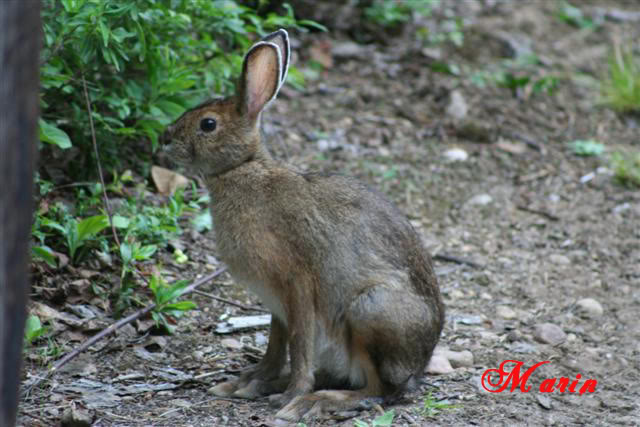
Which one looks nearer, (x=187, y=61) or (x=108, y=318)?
(x=108, y=318)

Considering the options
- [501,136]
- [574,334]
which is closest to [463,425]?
[574,334]

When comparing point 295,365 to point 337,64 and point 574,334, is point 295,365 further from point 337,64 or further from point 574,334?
point 337,64

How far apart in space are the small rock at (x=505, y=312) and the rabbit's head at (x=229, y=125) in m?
2.48

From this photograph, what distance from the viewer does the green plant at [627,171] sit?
8.74 meters

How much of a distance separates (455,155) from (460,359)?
367 cm

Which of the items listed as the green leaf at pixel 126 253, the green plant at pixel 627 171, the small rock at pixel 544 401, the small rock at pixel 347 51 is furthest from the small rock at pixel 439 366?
the small rock at pixel 347 51

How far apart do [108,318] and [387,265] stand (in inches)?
77.5

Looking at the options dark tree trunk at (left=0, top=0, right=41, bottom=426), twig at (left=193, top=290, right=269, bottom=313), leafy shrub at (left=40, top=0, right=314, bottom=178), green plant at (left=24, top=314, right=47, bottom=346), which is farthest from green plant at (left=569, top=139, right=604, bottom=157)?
dark tree trunk at (left=0, top=0, right=41, bottom=426)

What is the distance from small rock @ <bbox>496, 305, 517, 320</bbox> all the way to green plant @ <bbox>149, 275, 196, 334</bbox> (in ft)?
7.80

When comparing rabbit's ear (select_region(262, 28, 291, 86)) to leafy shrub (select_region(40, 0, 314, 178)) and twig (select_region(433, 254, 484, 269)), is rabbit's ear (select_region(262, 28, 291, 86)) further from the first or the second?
twig (select_region(433, 254, 484, 269))

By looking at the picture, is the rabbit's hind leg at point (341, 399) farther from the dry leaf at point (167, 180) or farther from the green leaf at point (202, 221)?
the dry leaf at point (167, 180)

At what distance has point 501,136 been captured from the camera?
9.52 metres

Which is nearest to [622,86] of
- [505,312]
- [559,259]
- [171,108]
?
[559,259]

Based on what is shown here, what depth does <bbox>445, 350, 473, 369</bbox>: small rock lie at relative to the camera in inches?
226
